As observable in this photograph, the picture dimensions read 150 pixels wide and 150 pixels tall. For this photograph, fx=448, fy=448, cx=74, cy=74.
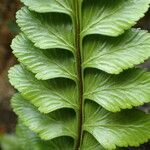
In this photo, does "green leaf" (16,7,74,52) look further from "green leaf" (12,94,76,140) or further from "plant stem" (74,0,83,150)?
"green leaf" (12,94,76,140)

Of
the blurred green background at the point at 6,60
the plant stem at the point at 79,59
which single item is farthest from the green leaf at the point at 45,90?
the blurred green background at the point at 6,60

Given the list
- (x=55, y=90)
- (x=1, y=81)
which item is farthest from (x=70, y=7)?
(x=1, y=81)

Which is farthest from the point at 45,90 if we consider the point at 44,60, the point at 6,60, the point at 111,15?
the point at 6,60

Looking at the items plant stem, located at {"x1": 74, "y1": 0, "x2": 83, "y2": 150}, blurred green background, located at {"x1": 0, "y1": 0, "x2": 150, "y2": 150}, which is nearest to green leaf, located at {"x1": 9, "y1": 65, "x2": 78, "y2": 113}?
plant stem, located at {"x1": 74, "y1": 0, "x2": 83, "y2": 150}

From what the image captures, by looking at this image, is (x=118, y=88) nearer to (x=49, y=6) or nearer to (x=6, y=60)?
(x=49, y=6)

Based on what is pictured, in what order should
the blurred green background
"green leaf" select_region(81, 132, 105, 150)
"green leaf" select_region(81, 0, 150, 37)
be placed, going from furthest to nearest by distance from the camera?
1. the blurred green background
2. "green leaf" select_region(81, 132, 105, 150)
3. "green leaf" select_region(81, 0, 150, 37)

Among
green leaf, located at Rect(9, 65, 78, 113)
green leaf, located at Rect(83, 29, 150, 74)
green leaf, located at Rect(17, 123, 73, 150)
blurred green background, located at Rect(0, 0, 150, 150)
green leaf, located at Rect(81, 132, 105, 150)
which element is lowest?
blurred green background, located at Rect(0, 0, 150, 150)
